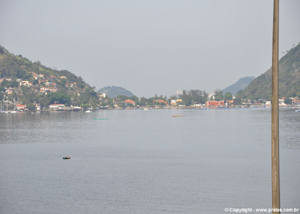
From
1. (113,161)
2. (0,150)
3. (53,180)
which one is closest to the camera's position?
(53,180)

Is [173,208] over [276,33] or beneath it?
beneath

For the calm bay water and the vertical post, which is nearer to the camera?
the vertical post

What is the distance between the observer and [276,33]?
9.12m

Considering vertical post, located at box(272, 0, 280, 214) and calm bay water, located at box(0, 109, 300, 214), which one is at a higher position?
vertical post, located at box(272, 0, 280, 214)

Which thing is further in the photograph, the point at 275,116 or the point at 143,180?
the point at 143,180

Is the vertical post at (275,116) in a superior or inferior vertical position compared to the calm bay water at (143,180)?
superior

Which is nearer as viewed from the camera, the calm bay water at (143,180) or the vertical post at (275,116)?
the vertical post at (275,116)

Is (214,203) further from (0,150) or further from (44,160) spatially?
(0,150)

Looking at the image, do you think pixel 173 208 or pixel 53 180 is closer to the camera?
pixel 173 208

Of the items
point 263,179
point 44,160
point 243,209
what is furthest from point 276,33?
point 44,160

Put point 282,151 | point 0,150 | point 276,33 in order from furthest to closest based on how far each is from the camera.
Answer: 1. point 0,150
2. point 282,151
3. point 276,33

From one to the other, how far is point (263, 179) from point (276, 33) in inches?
836

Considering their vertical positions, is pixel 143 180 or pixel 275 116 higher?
pixel 275 116

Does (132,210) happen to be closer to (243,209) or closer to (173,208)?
(173,208)
